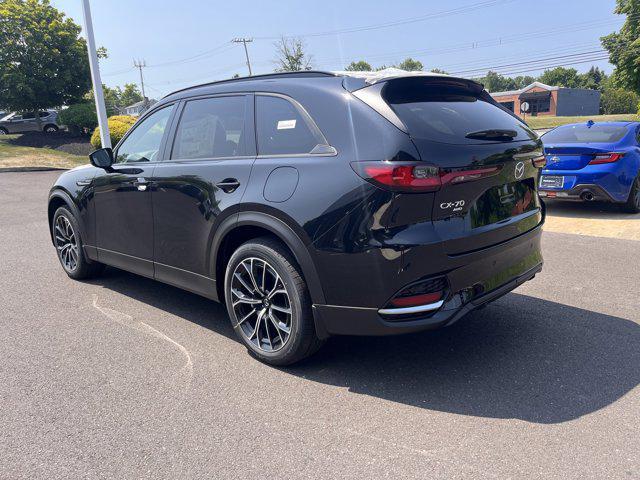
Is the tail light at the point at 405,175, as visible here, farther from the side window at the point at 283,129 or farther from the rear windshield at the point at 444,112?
the side window at the point at 283,129

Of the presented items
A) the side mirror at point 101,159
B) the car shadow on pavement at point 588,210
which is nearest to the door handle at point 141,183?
the side mirror at point 101,159

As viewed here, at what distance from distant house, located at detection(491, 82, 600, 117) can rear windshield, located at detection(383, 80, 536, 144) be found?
276ft

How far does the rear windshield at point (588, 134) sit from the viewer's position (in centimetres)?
828

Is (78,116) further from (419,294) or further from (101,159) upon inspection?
(419,294)

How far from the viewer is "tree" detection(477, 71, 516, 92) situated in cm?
13288

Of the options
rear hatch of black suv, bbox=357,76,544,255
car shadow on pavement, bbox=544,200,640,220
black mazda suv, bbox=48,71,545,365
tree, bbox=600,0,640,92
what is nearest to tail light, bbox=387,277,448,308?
black mazda suv, bbox=48,71,545,365

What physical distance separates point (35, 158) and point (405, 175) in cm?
2112

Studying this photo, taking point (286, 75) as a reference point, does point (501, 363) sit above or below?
below

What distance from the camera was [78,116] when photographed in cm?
2469

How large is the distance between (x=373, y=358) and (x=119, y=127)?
20.4 metres

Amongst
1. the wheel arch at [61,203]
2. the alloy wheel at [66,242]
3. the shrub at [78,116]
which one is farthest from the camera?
the shrub at [78,116]

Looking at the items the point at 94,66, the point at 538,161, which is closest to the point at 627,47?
the point at 94,66

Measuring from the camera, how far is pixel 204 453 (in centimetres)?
265

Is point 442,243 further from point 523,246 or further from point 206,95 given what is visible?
point 206,95
